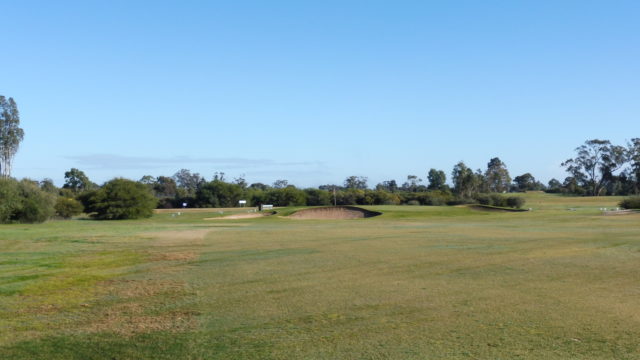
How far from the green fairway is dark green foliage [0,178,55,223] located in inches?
1585

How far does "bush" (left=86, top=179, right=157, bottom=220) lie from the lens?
2618 inches

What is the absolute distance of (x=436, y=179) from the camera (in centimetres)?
14075

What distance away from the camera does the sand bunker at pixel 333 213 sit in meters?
63.2

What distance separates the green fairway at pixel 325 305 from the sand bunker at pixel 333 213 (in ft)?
137

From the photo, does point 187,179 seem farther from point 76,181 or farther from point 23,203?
point 23,203

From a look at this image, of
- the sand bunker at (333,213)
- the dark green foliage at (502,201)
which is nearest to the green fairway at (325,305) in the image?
the sand bunker at (333,213)

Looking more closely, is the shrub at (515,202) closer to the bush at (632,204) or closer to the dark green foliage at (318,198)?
the bush at (632,204)

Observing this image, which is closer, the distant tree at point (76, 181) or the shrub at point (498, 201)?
the shrub at point (498, 201)

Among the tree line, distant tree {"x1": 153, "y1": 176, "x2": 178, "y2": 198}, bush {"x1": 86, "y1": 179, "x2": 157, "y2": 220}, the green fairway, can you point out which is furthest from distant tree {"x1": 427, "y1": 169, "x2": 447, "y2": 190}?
the green fairway

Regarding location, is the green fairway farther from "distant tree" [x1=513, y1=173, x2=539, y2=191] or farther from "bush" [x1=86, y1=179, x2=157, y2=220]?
"distant tree" [x1=513, y1=173, x2=539, y2=191]

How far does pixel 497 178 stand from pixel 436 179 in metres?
24.7

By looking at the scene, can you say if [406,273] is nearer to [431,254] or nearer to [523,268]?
[523,268]

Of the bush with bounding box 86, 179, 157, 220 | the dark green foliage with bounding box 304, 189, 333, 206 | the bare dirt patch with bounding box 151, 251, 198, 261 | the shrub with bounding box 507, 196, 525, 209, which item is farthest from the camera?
the dark green foliage with bounding box 304, 189, 333, 206

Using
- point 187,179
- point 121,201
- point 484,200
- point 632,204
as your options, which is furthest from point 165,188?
point 632,204
